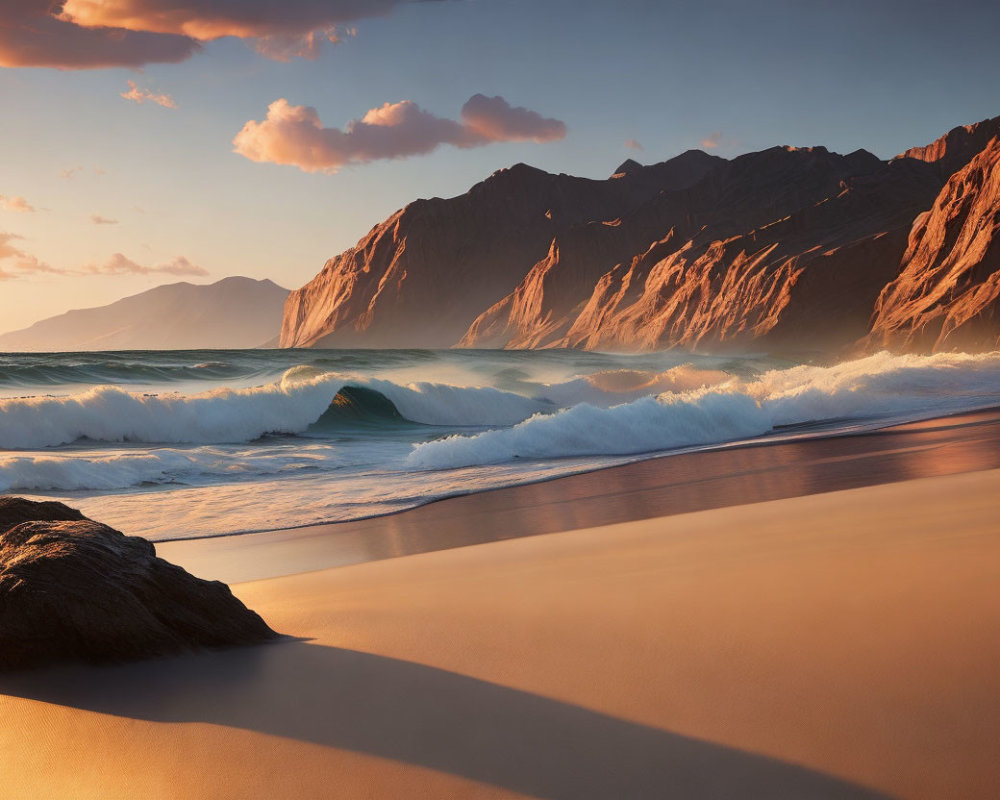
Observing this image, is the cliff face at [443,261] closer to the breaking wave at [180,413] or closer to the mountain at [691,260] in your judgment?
the mountain at [691,260]

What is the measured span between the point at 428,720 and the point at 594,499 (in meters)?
4.69

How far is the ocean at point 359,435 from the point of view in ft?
26.8

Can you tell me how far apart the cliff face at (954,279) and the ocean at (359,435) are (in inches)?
716

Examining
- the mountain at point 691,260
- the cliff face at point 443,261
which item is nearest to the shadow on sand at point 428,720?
the mountain at point 691,260

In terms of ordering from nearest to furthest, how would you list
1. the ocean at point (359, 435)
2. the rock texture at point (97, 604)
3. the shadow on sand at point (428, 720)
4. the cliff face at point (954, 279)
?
the shadow on sand at point (428, 720) < the rock texture at point (97, 604) < the ocean at point (359, 435) < the cliff face at point (954, 279)

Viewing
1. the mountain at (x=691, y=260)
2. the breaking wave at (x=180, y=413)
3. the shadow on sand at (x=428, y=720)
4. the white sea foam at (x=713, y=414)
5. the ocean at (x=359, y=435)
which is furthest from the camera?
the mountain at (x=691, y=260)

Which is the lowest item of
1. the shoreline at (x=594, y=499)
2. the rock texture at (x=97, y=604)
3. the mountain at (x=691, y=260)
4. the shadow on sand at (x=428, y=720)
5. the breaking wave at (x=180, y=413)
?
the shoreline at (x=594, y=499)

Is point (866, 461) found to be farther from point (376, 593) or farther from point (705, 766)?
point (705, 766)

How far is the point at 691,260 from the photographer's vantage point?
3046 inches

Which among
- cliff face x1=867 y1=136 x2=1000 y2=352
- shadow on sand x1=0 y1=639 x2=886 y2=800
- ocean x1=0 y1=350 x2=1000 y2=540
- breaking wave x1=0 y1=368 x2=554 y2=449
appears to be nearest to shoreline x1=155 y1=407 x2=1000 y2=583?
ocean x1=0 y1=350 x2=1000 y2=540

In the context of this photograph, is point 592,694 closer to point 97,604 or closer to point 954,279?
point 97,604

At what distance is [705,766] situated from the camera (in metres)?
1.81

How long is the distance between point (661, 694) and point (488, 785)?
57 centimetres

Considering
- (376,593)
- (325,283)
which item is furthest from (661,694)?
(325,283)
